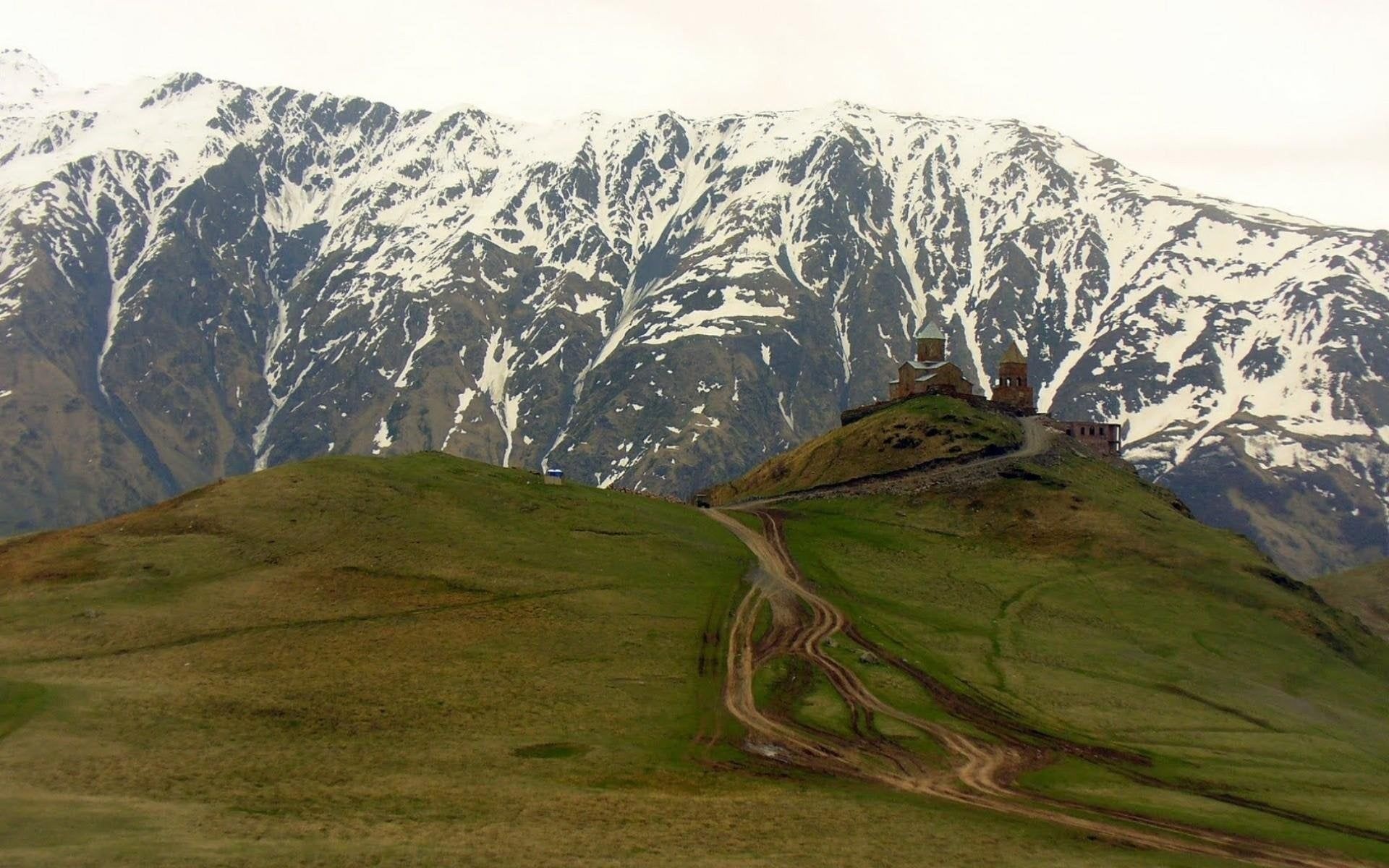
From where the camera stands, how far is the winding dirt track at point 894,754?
5681 centimetres

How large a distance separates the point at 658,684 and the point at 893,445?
8434 cm

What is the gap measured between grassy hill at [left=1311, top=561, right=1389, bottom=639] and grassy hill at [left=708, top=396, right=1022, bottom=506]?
183ft

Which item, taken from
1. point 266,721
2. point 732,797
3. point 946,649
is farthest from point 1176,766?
point 266,721

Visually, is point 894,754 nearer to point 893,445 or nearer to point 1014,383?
point 893,445

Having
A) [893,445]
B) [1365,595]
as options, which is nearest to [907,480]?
[893,445]

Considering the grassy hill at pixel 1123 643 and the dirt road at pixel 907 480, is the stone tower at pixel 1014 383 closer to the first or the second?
the grassy hill at pixel 1123 643

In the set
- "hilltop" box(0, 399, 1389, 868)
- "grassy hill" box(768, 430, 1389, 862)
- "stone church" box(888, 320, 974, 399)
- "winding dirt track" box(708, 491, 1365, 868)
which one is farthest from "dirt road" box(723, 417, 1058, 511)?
"winding dirt track" box(708, 491, 1365, 868)

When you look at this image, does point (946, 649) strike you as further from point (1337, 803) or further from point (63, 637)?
point (63, 637)

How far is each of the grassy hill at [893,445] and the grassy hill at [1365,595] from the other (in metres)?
55.7

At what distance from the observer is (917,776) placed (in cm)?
Answer: 6431

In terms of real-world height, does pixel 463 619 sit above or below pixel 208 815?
above

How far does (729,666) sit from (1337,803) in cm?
3503

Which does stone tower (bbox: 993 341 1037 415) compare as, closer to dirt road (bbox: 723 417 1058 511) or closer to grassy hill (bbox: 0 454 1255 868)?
dirt road (bbox: 723 417 1058 511)

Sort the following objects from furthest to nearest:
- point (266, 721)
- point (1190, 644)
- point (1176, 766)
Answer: point (1190, 644) → point (1176, 766) → point (266, 721)
